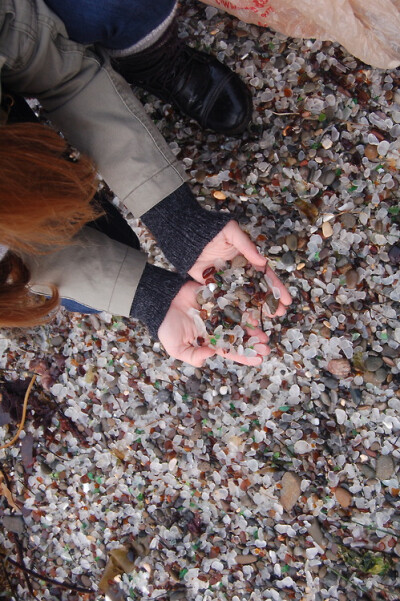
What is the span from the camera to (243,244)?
1169 mm

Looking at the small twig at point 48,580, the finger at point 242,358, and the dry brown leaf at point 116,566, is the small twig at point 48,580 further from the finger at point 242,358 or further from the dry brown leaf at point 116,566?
the finger at point 242,358

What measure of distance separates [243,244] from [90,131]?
0.40 meters

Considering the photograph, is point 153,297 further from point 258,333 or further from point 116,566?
point 116,566

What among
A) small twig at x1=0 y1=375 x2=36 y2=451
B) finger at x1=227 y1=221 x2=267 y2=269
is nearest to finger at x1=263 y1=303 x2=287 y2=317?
finger at x1=227 y1=221 x2=267 y2=269

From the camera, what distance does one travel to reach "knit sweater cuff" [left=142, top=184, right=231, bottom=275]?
1095 millimetres

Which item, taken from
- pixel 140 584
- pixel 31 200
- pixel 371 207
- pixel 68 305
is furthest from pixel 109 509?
pixel 371 207

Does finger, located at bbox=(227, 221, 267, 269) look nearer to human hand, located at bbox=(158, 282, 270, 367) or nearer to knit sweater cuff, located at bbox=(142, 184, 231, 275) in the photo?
knit sweater cuff, located at bbox=(142, 184, 231, 275)

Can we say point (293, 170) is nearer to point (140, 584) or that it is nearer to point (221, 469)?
point (221, 469)

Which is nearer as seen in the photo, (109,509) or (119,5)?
(119,5)

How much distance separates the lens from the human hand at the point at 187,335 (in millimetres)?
1239

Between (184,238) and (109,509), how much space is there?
84cm

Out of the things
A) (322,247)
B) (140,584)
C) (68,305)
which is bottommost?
(140,584)

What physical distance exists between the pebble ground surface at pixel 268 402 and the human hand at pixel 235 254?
8 cm

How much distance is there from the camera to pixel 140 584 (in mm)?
1423
